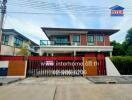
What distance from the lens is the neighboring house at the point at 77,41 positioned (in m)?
27.3

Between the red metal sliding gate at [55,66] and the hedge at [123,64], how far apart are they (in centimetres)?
186

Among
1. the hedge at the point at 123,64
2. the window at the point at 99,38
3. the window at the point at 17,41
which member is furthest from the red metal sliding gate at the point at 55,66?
the window at the point at 17,41

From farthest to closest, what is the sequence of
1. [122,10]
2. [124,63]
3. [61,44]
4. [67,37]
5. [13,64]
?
[67,37] → [61,44] → [124,63] → [13,64] → [122,10]

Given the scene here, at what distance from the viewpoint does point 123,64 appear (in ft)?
52.9

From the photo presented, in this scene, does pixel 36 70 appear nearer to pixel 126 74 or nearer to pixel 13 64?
pixel 13 64

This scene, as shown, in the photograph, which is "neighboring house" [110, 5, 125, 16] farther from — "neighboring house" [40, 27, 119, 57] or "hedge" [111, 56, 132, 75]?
"neighboring house" [40, 27, 119, 57]

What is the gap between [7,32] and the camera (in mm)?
33594

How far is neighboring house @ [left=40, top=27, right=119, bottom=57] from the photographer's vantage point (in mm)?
27266

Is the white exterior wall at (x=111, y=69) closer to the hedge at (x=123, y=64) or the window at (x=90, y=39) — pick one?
the hedge at (x=123, y=64)

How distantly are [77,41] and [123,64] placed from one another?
14917 mm

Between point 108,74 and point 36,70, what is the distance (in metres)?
6.74

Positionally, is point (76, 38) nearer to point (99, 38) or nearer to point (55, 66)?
point (99, 38)

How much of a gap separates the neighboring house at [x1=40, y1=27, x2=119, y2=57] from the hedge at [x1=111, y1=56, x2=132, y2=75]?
1143 cm

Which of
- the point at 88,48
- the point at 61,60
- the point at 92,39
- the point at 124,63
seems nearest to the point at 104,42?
the point at 92,39
